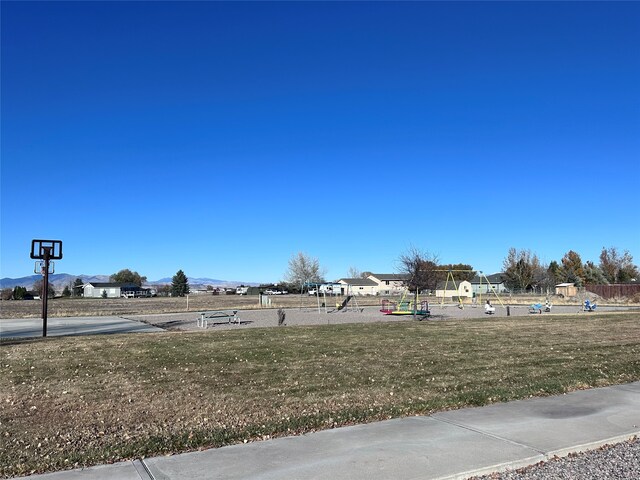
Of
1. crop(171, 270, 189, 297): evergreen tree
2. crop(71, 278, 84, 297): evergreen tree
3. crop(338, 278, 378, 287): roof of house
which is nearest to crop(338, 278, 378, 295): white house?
crop(338, 278, 378, 287): roof of house

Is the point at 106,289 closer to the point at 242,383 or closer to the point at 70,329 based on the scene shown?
the point at 70,329

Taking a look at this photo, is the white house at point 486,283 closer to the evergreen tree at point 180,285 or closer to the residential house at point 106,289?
the evergreen tree at point 180,285

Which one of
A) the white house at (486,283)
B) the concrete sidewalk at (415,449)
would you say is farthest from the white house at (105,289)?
the concrete sidewalk at (415,449)

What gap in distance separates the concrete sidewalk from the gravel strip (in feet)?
0.33

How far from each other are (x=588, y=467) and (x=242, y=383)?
17.2ft

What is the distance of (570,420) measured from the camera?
634 cm

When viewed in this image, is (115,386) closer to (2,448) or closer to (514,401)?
(2,448)

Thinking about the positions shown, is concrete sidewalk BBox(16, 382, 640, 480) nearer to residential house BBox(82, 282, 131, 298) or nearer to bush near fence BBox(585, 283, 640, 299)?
bush near fence BBox(585, 283, 640, 299)

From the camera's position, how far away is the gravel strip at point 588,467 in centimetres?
458

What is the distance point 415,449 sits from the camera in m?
5.22

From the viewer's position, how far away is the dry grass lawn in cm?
571

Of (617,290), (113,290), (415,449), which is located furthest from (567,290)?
(113,290)

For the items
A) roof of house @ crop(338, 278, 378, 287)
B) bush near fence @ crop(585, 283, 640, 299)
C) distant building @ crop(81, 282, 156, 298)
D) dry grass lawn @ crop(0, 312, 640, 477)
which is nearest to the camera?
dry grass lawn @ crop(0, 312, 640, 477)

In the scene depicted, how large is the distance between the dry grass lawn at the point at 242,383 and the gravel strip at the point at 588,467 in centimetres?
206
